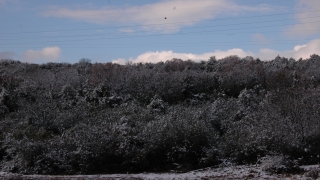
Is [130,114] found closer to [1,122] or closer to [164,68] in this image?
[1,122]

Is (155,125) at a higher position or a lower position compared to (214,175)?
higher

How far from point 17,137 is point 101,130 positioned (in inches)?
A: 197

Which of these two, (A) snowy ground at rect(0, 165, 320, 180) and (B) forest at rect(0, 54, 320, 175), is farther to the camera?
(B) forest at rect(0, 54, 320, 175)

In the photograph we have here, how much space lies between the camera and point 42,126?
2183cm

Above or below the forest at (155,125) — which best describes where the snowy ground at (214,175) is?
below

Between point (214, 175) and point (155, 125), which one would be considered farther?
point (155, 125)

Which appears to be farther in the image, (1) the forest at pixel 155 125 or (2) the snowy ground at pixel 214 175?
(1) the forest at pixel 155 125

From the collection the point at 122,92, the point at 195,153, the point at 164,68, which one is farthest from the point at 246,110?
the point at 164,68

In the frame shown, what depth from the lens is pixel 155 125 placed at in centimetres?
1889

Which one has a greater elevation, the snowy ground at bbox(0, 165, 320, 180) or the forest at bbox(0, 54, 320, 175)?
the forest at bbox(0, 54, 320, 175)

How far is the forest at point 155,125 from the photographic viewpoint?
16.6 meters

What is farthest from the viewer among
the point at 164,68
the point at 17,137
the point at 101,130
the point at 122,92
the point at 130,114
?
the point at 164,68

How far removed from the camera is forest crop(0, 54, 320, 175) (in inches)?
653

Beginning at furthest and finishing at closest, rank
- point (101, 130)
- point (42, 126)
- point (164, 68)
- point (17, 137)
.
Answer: point (164, 68) < point (42, 126) < point (17, 137) < point (101, 130)
